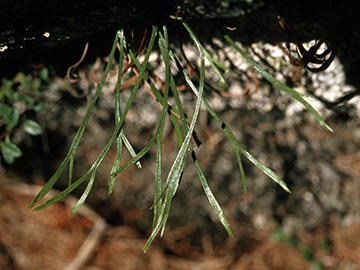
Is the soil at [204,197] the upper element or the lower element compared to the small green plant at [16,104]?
lower

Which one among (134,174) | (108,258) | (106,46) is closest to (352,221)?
(134,174)

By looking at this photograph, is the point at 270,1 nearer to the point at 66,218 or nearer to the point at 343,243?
the point at 343,243

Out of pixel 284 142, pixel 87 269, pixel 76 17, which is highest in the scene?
pixel 76 17

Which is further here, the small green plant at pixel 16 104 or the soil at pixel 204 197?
the soil at pixel 204 197

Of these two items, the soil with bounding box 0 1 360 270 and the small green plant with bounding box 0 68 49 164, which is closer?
the small green plant with bounding box 0 68 49 164

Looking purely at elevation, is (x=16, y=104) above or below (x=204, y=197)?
above

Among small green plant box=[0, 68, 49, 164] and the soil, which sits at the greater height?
small green plant box=[0, 68, 49, 164]

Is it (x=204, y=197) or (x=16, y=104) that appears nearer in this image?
(x=16, y=104)

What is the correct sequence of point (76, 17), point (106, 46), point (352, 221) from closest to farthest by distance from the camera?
point (76, 17)
point (106, 46)
point (352, 221)
